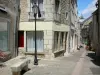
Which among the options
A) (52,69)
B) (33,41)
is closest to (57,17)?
(33,41)

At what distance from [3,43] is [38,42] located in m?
5.65

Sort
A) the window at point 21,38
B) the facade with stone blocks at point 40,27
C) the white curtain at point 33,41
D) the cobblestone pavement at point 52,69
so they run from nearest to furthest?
the cobblestone pavement at point 52,69
the facade with stone blocks at point 40,27
the white curtain at point 33,41
the window at point 21,38

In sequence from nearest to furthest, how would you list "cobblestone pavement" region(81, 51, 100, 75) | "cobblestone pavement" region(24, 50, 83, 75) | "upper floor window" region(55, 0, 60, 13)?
"cobblestone pavement" region(24, 50, 83, 75)
"cobblestone pavement" region(81, 51, 100, 75)
"upper floor window" region(55, 0, 60, 13)

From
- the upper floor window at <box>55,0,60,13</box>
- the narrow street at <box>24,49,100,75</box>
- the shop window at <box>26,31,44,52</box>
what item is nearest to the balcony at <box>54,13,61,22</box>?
the upper floor window at <box>55,0,60,13</box>

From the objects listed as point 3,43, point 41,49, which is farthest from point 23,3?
point 3,43

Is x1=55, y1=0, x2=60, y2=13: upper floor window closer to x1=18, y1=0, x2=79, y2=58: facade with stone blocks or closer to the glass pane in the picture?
x1=18, y1=0, x2=79, y2=58: facade with stone blocks

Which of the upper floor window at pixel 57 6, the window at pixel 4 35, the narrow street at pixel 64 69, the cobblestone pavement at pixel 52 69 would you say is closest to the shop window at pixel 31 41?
the upper floor window at pixel 57 6

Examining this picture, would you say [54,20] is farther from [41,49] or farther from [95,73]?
[95,73]

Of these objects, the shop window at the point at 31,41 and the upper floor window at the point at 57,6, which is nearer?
the shop window at the point at 31,41

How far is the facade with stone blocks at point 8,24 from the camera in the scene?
16.1 meters

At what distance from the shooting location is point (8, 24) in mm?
17609

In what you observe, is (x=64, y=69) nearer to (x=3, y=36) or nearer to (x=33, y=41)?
(x=3, y=36)

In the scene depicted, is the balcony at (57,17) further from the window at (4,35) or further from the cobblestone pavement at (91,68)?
the window at (4,35)

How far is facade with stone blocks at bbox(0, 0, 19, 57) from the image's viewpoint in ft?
52.9
